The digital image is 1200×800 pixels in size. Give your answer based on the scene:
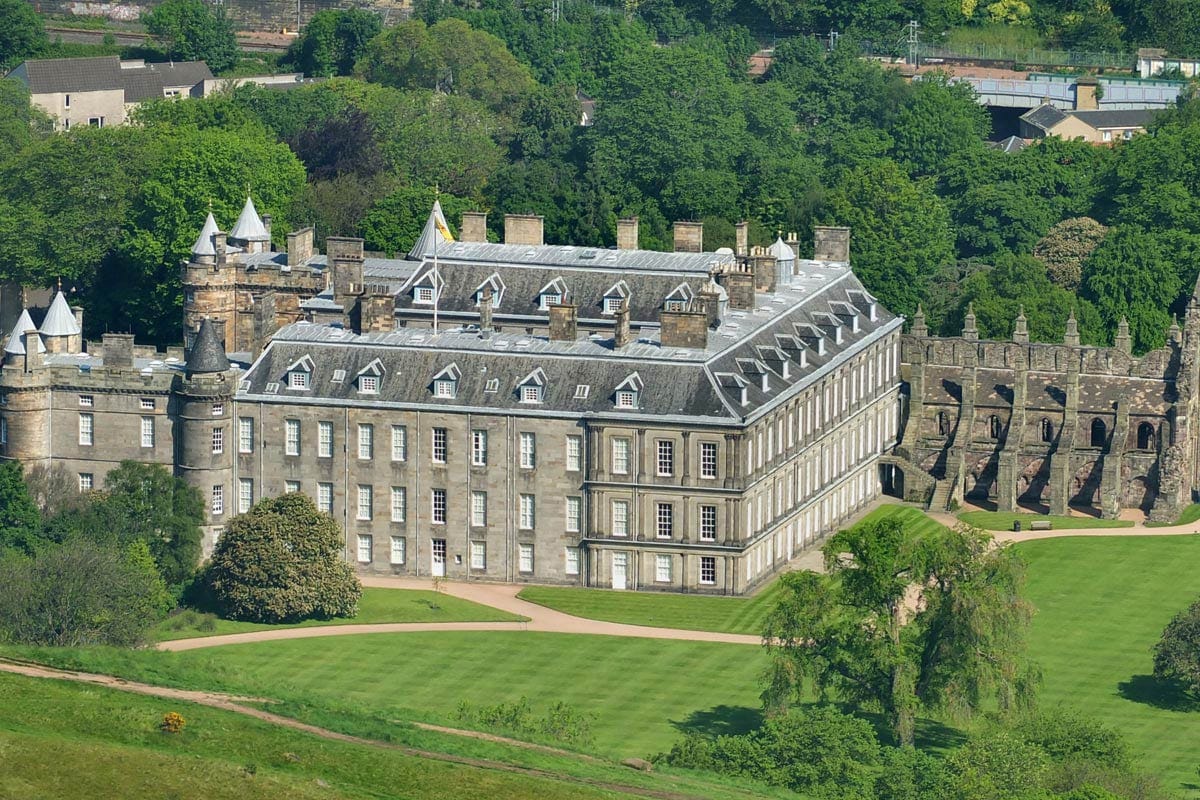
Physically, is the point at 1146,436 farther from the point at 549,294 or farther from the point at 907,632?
the point at 907,632

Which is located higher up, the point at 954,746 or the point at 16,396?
the point at 16,396

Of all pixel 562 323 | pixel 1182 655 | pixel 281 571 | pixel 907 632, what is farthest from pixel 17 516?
pixel 1182 655

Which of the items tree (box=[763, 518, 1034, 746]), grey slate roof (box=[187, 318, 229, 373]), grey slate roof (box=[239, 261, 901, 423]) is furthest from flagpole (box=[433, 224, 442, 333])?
tree (box=[763, 518, 1034, 746])

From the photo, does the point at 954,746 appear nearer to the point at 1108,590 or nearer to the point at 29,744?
the point at 1108,590

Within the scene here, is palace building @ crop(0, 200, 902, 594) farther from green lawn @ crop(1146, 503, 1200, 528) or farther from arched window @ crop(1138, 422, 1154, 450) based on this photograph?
arched window @ crop(1138, 422, 1154, 450)

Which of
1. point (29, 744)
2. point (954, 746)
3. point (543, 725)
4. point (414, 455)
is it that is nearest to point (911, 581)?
point (954, 746)
